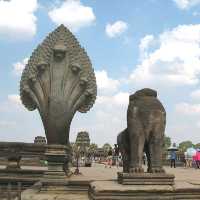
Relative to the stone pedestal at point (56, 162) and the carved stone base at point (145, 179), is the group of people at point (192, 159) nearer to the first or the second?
the stone pedestal at point (56, 162)

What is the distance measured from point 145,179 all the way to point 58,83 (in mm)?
3646

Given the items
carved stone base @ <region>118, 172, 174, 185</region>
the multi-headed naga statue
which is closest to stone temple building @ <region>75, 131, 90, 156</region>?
the multi-headed naga statue

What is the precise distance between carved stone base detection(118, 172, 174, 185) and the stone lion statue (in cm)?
27

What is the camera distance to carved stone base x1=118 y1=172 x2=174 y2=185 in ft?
23.7

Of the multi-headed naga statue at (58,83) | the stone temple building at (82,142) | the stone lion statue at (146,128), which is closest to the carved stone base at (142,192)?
the stone lion statue at (146,128)

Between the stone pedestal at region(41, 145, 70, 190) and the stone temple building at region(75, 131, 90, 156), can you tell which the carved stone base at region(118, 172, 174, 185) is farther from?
the stone temple building at region(75, 131, 90, 156)

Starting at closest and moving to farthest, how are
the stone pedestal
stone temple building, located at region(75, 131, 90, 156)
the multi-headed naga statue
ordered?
the stone pedestal
the multi-headed naga statue
stone temple building, located at region(75, 131, 90, 156)

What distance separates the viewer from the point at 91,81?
34.6ft

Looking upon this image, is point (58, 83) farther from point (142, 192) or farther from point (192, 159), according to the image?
point (192, 159)

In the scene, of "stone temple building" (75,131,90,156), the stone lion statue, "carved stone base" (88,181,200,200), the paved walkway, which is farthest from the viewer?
"stone temple building" (75,131,90,156)

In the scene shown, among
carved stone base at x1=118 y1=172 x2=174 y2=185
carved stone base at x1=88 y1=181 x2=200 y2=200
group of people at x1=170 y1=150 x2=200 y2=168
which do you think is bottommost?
carved stone base at x1=88 y1=181 x2=200 y2=200

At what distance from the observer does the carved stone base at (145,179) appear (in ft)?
23.7

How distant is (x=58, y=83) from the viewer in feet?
33.0

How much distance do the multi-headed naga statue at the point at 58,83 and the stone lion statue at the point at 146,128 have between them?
2492 mm
